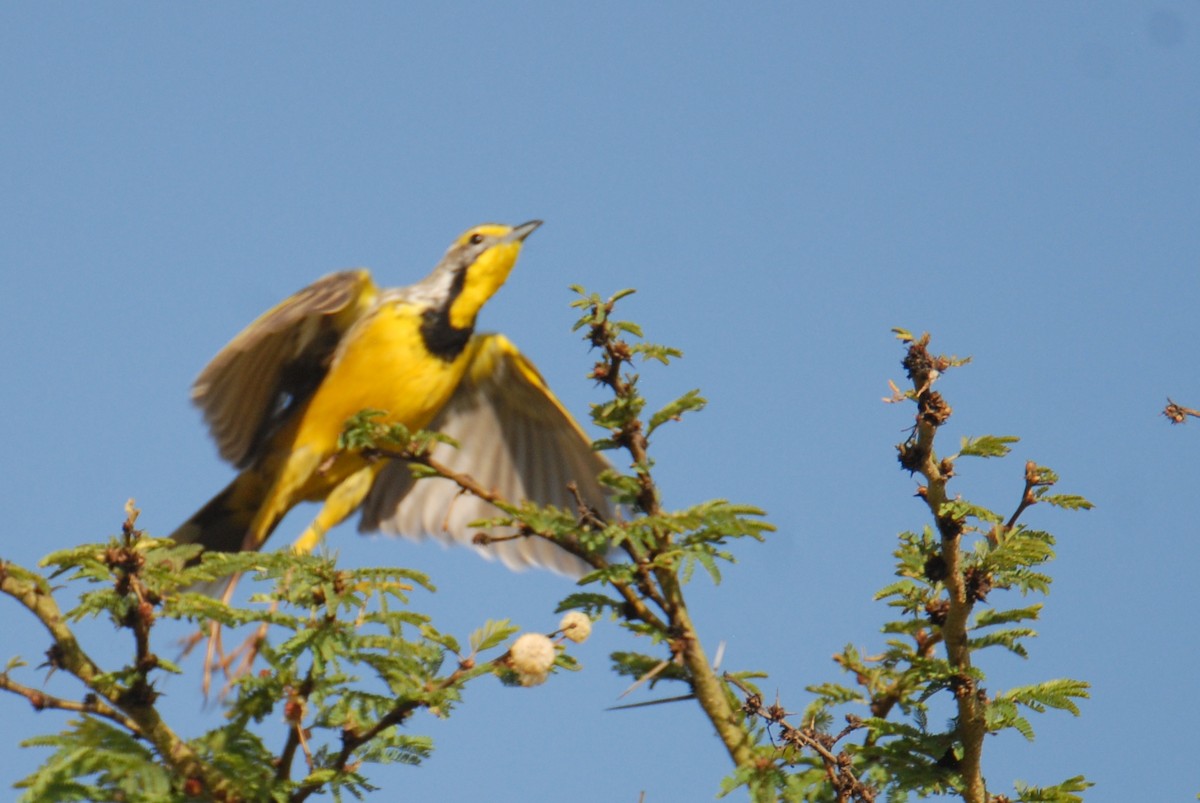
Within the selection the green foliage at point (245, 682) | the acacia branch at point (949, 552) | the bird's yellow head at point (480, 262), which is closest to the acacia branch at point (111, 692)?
the green foliage at point (245, 682)

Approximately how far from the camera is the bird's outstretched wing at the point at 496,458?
7438mm

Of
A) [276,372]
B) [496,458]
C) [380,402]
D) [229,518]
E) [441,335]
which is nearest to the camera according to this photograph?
[380,402]

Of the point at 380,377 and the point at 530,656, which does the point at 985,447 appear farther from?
the point at 380,377

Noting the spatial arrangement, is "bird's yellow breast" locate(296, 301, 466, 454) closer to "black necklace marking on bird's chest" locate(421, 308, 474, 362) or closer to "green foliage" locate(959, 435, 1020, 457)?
"black necklace marking on bird's chest" locate(421, 308, 474, 362)

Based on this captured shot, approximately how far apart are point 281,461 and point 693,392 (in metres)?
4.18

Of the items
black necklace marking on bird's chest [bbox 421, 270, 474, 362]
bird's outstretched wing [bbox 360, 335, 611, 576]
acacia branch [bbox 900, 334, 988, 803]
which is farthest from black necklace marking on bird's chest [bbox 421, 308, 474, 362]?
acacia branch [bbox 900, 334, 988, 803]

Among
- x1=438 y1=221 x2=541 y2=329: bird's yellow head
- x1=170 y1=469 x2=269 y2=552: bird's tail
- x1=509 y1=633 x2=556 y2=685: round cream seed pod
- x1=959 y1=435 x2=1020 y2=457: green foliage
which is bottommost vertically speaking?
x1=509 y1=633 x2=556 y2=685: round cream seed pod

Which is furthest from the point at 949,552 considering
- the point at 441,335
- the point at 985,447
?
the point at 441,335

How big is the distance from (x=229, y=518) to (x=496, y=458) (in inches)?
57.3

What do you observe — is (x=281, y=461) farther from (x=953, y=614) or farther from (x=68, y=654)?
(x=953, y=614)

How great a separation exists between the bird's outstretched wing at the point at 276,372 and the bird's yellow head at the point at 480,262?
0.42 meters

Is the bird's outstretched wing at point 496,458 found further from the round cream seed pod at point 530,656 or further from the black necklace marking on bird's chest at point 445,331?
the round cream seed pod at point 530,656

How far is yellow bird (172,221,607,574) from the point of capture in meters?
6.59

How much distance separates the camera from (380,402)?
6551 millimetres
